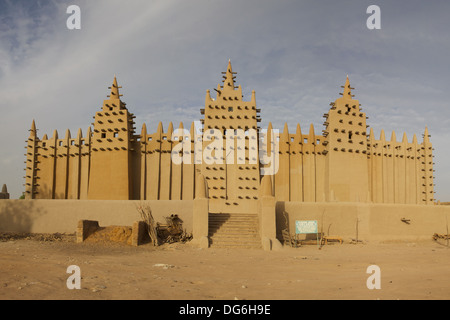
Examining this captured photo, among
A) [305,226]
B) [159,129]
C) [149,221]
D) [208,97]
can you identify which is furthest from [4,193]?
[305,226]

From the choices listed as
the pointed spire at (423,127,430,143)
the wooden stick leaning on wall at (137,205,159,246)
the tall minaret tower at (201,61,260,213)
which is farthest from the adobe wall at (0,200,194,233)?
the pointed spire at (423,127,430,143)

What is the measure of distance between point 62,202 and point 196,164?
7.82m

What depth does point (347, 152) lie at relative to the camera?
77.4ft

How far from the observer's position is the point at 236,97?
76.6 ft

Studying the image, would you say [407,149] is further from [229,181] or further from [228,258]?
[228,258]

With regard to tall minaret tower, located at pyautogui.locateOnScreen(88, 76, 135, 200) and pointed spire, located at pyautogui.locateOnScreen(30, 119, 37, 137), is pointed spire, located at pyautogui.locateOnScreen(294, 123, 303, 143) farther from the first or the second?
pointed spire, located at pyautogui.locateOnScreen(30, 119, 37, 137)

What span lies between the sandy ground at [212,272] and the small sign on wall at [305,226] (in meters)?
1.03

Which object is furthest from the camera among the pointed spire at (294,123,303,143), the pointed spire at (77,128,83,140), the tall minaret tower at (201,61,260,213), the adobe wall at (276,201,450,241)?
the pointed spire at (77,128,83,140)

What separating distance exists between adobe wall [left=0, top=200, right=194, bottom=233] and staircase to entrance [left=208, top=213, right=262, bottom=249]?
1.30m

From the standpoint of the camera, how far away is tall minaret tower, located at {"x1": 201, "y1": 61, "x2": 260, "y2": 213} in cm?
2206

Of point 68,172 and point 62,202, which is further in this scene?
point 68,172

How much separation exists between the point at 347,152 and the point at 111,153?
13.9 metres

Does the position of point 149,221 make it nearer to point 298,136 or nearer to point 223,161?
point 223,161
